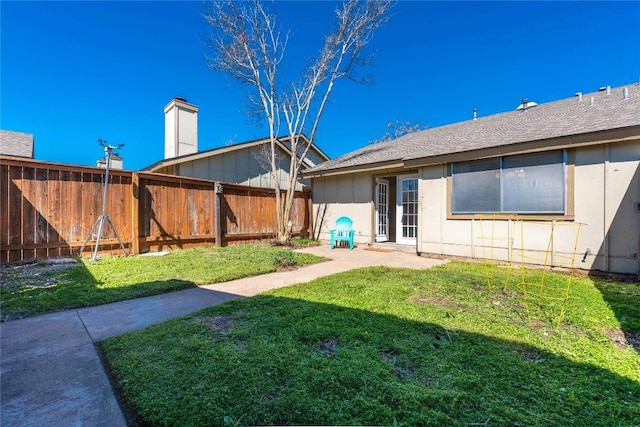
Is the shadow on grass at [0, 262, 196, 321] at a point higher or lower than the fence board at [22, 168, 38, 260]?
lower

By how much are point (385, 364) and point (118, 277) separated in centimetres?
435

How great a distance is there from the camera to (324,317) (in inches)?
109

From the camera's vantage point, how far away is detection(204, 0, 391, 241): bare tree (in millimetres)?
8586

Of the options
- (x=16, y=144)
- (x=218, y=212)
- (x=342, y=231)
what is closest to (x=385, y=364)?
(x=342, y=231)

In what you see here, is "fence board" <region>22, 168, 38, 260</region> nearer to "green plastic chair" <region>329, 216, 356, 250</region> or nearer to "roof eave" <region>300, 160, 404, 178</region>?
"green plastic chair" <region>329, 216, 356, 250</region>

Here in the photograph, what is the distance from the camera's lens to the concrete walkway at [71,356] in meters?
1.49

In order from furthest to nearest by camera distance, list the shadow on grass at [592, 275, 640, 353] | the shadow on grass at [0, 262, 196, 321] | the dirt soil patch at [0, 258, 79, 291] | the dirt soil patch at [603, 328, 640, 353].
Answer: the dirt soil patch at [0, 258, 79, 291] → the shadow on grass at [0, 262, 196, 321] → the shadow on grass at [592, 275, 640, 353] → the dirt soil patch at [603, 328, 640, 353]

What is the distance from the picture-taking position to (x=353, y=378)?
1.76m

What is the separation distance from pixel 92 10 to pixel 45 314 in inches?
324

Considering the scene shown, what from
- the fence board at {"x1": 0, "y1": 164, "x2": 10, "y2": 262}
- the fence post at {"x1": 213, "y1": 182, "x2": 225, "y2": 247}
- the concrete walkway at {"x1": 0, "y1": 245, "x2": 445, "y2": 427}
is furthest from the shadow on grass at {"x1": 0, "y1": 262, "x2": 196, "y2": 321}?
the fence post at {"x1": 213, "y1": 182, "x2": 225, "y2": 247}

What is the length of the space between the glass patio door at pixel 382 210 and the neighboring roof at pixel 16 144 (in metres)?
11.6

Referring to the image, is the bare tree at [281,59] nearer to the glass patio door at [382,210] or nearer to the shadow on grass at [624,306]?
the glass patio door at [382,210]

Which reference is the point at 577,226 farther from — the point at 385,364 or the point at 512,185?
the point at 385,364

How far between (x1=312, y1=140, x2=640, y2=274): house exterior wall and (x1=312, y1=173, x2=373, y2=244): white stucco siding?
6.90 ft
